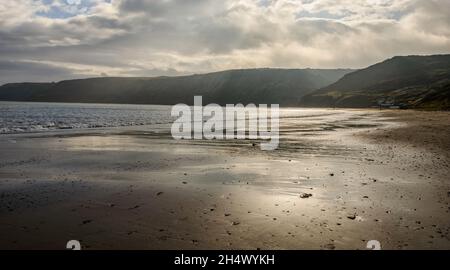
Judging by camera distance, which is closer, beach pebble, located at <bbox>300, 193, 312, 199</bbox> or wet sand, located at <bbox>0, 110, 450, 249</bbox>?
wet sand, located at <bbox>0, 110, 450, 249</bbox>

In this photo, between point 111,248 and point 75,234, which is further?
point 75,234

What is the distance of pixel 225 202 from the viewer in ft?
32.2

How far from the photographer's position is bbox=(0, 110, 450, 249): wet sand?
23.4 feet

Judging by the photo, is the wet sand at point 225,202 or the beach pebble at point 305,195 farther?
the beach pebble at point 305,195

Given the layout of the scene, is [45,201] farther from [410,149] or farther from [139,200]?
[410,149]

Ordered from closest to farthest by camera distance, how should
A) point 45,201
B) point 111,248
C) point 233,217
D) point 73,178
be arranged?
point 111,248 < point 233,217 < point 45,201 < point 73,178

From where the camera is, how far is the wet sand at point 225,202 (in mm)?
7137

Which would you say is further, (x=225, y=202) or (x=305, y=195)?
(x=305, y=195)

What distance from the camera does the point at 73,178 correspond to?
42.5 feet
